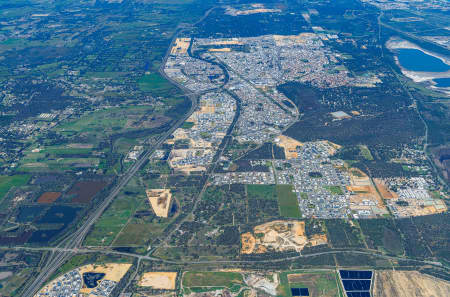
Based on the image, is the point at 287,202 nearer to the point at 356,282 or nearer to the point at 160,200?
the point at 356,282

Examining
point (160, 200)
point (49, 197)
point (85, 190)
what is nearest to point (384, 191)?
point (160, 200)

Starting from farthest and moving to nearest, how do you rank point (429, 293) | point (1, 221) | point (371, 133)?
point (371, 133)
point (1, 221)
point (429, 293)

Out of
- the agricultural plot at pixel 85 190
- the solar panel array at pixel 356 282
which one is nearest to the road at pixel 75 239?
the agricultural plot at pixel 85 190

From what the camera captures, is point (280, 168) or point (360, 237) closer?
point (360, 237)

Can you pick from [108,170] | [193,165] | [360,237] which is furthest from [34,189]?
[360,237]

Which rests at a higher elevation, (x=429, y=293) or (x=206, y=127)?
(x=206, y=127)

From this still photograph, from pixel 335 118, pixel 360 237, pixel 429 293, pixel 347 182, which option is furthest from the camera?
pixel 335 118

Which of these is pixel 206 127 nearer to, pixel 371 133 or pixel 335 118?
pixel 335 118

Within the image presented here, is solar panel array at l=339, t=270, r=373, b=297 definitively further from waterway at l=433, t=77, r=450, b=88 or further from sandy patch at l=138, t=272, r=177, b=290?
waterway at l=433, t=77, r=450, b=88
